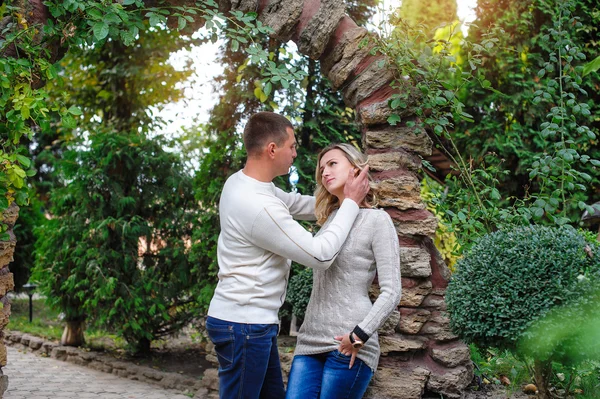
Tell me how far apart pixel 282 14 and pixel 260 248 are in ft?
6.52

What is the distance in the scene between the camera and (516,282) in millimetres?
2943

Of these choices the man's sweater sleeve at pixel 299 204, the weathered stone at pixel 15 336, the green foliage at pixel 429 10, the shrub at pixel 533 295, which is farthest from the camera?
the green foliage at pixel 429 10

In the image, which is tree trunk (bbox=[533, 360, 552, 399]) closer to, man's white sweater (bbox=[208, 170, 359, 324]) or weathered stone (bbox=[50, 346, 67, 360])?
man's white sweater (bbox=[208, 170, 359, 324])

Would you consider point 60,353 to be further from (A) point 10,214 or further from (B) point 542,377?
(B) point 542,377

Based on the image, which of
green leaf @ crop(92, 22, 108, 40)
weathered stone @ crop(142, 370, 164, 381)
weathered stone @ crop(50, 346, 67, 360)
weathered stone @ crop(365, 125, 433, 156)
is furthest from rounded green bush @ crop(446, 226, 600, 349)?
weathered stone @ crop(50, 346, 67, 360)

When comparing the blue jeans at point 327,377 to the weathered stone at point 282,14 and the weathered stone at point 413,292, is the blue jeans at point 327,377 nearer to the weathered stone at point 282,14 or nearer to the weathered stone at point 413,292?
the weathered stone at point 413,292

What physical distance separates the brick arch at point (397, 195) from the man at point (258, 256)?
1.31m

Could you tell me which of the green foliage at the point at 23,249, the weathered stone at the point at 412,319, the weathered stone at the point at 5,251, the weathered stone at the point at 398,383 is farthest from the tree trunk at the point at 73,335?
the weathered stone at the point at 412,319

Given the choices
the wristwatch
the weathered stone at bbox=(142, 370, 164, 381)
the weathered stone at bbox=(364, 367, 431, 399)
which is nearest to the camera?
the wristwatch

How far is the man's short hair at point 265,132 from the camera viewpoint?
277cm

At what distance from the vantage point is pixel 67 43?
151 inches

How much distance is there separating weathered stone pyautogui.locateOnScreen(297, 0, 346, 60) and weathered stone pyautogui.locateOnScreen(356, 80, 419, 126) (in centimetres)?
51

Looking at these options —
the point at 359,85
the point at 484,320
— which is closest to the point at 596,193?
the point at 359,85

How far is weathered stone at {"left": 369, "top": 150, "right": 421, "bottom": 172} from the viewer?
4023 mm
